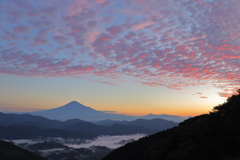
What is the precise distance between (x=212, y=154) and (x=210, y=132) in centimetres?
662

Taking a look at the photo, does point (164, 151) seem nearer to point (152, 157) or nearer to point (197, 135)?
point (152, 157)

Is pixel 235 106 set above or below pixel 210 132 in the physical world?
above

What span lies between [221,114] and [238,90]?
6.31 m

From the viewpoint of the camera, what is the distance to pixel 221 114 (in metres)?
39.9

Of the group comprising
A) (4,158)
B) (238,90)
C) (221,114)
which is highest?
(238,90)

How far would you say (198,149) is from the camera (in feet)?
104

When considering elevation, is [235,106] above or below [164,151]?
above

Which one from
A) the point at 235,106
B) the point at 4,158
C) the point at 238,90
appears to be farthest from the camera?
the point at 4,158

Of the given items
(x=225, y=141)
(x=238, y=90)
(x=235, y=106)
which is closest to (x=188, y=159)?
(x=225, y=141)

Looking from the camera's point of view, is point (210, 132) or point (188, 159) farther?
point (210, 132)

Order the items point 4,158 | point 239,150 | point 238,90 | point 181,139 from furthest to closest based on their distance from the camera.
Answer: point 4,158 → point 181,139 → point 238,90 → point 239,150

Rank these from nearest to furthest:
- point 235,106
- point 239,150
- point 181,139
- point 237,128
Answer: point 239,150, point 237,128, point 235,106, point 181,139

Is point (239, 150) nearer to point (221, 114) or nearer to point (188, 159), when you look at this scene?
point (188, 159)

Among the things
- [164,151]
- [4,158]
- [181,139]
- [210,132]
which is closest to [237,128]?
[210,132]
